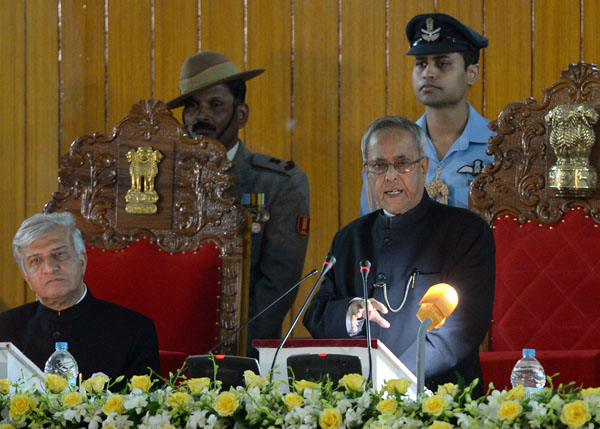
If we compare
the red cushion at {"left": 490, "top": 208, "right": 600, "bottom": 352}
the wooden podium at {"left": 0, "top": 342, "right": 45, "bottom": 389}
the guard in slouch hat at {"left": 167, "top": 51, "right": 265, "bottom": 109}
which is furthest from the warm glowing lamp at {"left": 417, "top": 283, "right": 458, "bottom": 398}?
the guard in slouch hat at {"left": 167, "top": 51, "right": 265, "bottom": 109}

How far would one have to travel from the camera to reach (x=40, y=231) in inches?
133

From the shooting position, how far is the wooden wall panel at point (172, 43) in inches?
195

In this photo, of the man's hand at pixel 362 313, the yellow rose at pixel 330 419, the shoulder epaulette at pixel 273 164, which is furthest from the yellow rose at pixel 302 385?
the shoulder epaulette at pixel 273 164

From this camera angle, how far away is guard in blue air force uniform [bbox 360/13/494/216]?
13.7 feet

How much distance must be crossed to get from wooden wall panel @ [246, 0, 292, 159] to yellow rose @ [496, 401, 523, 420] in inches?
125

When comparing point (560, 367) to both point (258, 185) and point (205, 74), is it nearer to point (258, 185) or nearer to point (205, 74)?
point (258, 185)

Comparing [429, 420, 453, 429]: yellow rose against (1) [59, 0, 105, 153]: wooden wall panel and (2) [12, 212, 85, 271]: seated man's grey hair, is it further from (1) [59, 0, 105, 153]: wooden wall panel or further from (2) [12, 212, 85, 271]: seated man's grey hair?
(1) [59, 0, 105, 153]: wooden wall panel

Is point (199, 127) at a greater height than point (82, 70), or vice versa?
point (82, 70)

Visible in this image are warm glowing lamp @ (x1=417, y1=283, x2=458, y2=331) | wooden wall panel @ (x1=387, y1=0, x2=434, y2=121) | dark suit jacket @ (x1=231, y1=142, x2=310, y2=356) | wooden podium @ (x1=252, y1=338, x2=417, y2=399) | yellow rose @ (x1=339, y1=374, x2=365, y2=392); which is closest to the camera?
yellow rose @ (x1=339, y1=374, x2=365, y2=392)

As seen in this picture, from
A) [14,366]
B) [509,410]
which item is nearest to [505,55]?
[14,366]

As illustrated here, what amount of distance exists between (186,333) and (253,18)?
5.79 feet

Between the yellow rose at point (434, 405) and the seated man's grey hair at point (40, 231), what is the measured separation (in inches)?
70.9

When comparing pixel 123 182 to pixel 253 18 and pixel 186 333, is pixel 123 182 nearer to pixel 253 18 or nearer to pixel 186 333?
pixel 186 333

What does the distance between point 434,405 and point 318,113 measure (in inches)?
124
